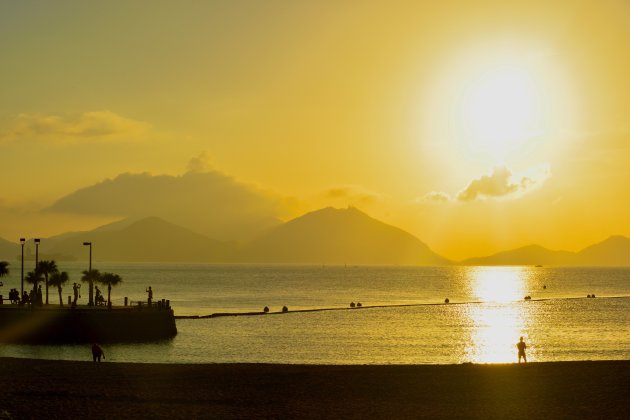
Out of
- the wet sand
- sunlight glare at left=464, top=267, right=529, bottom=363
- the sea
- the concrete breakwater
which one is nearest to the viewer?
the wet sand

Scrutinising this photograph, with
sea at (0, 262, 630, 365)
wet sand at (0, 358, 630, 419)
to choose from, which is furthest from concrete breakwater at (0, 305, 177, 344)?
wet sand at (0, 358, 630, 419)

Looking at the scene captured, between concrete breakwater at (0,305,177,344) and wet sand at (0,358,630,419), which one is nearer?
wet sand at (0,358,630,419)

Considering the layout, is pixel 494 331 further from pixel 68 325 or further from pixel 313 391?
pixel 313 391

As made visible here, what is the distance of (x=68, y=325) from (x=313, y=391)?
41.0 metres

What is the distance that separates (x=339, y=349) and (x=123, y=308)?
19096 millimetres

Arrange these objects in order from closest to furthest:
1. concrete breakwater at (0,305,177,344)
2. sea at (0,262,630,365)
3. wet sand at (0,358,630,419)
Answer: wet sand at (0,358,630,419)
sea at (0,262,630,365)
concrete breakwater at (0,305,177,344)

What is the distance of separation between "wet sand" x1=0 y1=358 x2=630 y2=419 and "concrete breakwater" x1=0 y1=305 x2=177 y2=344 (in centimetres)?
2796

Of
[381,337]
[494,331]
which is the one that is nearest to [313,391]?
[381,337]

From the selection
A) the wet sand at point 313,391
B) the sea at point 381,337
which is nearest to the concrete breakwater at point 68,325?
the sea at point 381,337

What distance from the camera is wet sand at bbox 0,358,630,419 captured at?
2514 centimetres

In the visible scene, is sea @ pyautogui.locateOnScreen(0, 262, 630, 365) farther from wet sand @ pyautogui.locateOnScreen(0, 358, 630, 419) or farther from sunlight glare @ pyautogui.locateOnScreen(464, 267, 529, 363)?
wet sand @ pyautogui.locateOnScreen(0, 358, 630, 419)

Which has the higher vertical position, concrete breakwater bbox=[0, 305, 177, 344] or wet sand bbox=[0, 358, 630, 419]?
concrete breakwater bbox=[0, 305, 177, 344]

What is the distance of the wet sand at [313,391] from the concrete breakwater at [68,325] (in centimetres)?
2796

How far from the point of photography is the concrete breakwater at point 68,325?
6512 cm
